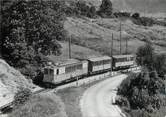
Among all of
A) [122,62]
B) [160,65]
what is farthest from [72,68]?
[122,62]

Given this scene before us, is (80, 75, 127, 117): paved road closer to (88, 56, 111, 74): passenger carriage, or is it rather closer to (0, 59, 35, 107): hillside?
(88, 56, 111, 74): passenger carriage

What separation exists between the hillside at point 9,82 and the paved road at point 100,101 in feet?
26.3

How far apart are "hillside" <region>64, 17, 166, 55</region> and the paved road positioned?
41311 mm

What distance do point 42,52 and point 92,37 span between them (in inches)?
2046

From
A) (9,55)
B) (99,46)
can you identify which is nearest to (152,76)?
(9,55)

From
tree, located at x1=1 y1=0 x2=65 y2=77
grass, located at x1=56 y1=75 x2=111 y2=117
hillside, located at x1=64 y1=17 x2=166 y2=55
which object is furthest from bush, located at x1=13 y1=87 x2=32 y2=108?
hillside, located at x1=64 y1=17 x2=166 y2=55

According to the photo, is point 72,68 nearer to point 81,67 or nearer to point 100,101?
point 81,67

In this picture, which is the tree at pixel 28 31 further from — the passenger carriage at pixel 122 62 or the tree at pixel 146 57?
the tree at pixel 146 57

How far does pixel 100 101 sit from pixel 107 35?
243 ft

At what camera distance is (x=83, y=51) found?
85.8 metres

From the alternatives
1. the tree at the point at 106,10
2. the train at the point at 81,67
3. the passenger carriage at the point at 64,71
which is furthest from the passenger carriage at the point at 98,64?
the tree at the point at 106,10

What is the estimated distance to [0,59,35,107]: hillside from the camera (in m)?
37.4

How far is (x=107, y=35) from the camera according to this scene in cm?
11275

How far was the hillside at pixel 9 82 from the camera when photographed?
37.4 m
